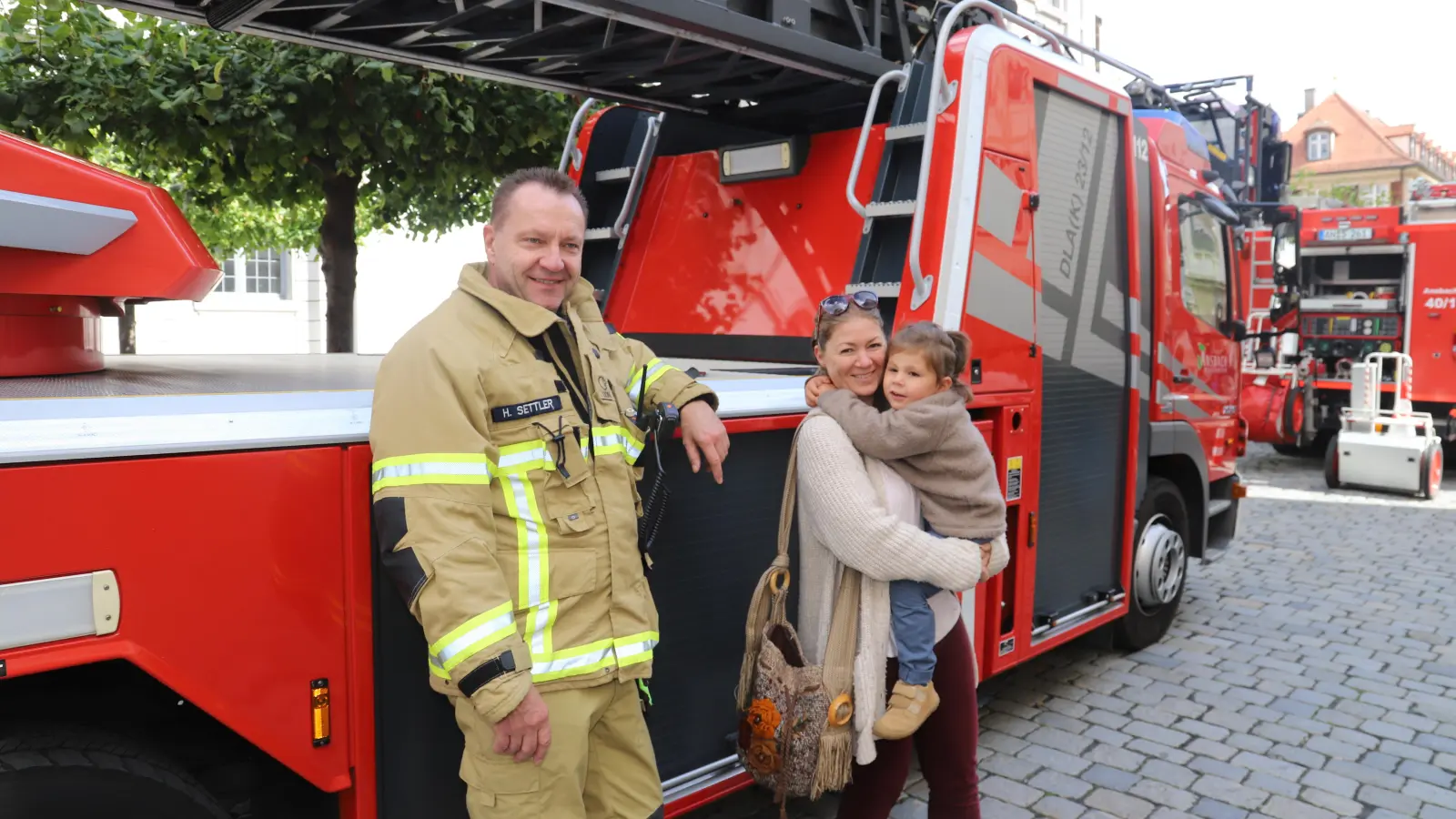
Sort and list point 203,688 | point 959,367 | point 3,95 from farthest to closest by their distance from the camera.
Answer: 1. point 3,95
2. point 959,367
3. point 203,688

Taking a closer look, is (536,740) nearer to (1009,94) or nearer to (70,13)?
(1009,94)

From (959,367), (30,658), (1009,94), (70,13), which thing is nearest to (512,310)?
(30,658)

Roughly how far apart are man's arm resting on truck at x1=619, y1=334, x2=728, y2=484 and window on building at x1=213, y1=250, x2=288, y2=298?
50.5 feet

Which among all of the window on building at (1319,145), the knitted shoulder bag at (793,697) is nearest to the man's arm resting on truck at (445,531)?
the knitted shoulder bag at (793,697)

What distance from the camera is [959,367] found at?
8.71ft

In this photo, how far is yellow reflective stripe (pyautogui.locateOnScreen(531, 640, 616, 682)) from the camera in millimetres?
2051

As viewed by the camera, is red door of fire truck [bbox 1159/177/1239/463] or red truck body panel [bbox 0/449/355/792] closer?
red truck body panel [bbox 0/449/355/792]

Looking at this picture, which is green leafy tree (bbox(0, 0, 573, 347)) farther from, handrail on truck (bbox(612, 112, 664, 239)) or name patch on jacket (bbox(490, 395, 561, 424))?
name patch on jacket (bbox(490, 395, 561, 424))

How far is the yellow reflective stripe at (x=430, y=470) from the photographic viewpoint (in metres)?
1.86

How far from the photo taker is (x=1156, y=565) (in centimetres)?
518

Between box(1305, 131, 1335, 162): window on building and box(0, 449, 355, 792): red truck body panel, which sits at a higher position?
box(1305, 131, 1335, 162): window on building

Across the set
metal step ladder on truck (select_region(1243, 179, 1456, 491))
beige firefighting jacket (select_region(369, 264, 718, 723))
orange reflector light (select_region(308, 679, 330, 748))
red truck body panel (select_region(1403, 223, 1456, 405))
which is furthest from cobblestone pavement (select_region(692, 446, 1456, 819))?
red truck body panel (select_region(1403, 223, 1456, 405))

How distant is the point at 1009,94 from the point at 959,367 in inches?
63.6

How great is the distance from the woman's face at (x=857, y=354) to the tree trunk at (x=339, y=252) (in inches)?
201
